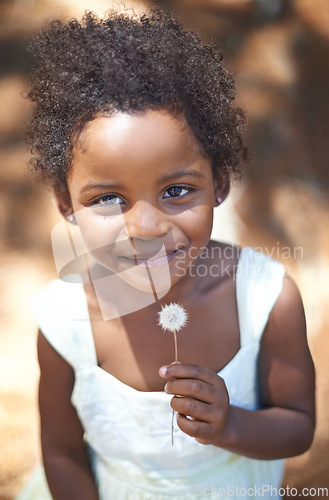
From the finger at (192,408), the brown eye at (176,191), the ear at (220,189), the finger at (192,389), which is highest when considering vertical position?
the ear at (220,189)

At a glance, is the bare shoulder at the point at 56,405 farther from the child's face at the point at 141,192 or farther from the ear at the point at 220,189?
the ear at the point at 220,189

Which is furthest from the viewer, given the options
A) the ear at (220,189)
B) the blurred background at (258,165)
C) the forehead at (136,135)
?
the blurred background at (258,165)

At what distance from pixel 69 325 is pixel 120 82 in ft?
1.17

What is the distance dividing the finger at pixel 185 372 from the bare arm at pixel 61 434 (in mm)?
256

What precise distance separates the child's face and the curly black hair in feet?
0.07

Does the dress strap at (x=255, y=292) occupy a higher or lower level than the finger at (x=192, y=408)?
higher

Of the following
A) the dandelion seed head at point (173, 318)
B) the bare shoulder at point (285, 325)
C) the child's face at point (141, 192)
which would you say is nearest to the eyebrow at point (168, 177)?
the child's face at point (141, 192)

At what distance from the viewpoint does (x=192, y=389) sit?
22.7 inches

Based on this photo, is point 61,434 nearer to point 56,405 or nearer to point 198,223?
point 56,405

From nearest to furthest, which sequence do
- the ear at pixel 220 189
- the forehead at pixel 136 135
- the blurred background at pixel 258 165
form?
the forehead at pixel 136 135
the ear at pixel 220 189
the blurred background at pixel 258 165

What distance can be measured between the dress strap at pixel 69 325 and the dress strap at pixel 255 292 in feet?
0.73

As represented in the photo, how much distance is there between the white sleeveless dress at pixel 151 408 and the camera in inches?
29.2

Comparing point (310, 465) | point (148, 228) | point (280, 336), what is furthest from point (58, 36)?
point (310, 465)

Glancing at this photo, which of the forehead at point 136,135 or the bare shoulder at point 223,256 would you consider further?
the bare shoulder at point 223,256
